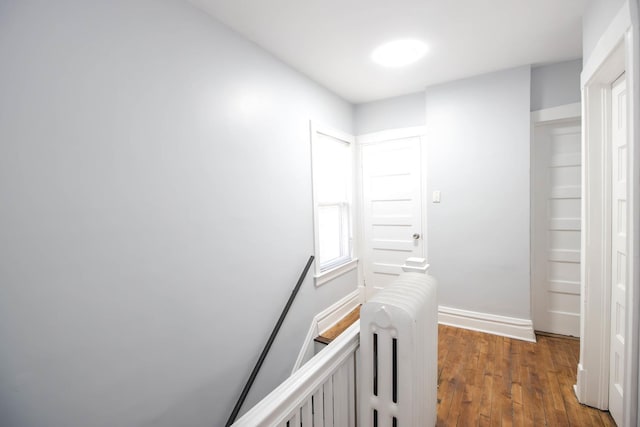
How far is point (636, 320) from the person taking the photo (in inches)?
44.8

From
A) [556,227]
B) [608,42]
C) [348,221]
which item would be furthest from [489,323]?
[608,42]

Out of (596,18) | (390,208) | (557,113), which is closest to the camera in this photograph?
(596,18)

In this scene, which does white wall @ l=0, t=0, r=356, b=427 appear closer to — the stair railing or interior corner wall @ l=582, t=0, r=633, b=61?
the stair railing

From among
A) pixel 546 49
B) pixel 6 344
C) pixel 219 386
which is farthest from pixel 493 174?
pixel 6 344

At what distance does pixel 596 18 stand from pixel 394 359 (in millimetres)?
2181

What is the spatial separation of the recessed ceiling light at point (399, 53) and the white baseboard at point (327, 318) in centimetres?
240

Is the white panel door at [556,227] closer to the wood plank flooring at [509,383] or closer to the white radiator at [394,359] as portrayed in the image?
the wood plank flooring at [509,383]

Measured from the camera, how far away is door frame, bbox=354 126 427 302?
3.18 m

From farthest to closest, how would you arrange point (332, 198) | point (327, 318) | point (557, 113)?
point (332, 198) < point (327, 318) < point (557, 113)

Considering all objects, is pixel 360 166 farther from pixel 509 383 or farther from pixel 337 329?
pixel 509 383

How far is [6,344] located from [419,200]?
322 cm

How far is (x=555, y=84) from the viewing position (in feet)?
8.41

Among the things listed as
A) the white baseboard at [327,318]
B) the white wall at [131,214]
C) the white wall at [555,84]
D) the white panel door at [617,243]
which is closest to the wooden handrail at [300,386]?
the white wall at [131,214]

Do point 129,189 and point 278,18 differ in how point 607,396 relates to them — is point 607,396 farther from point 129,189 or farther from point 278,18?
point 278,18
